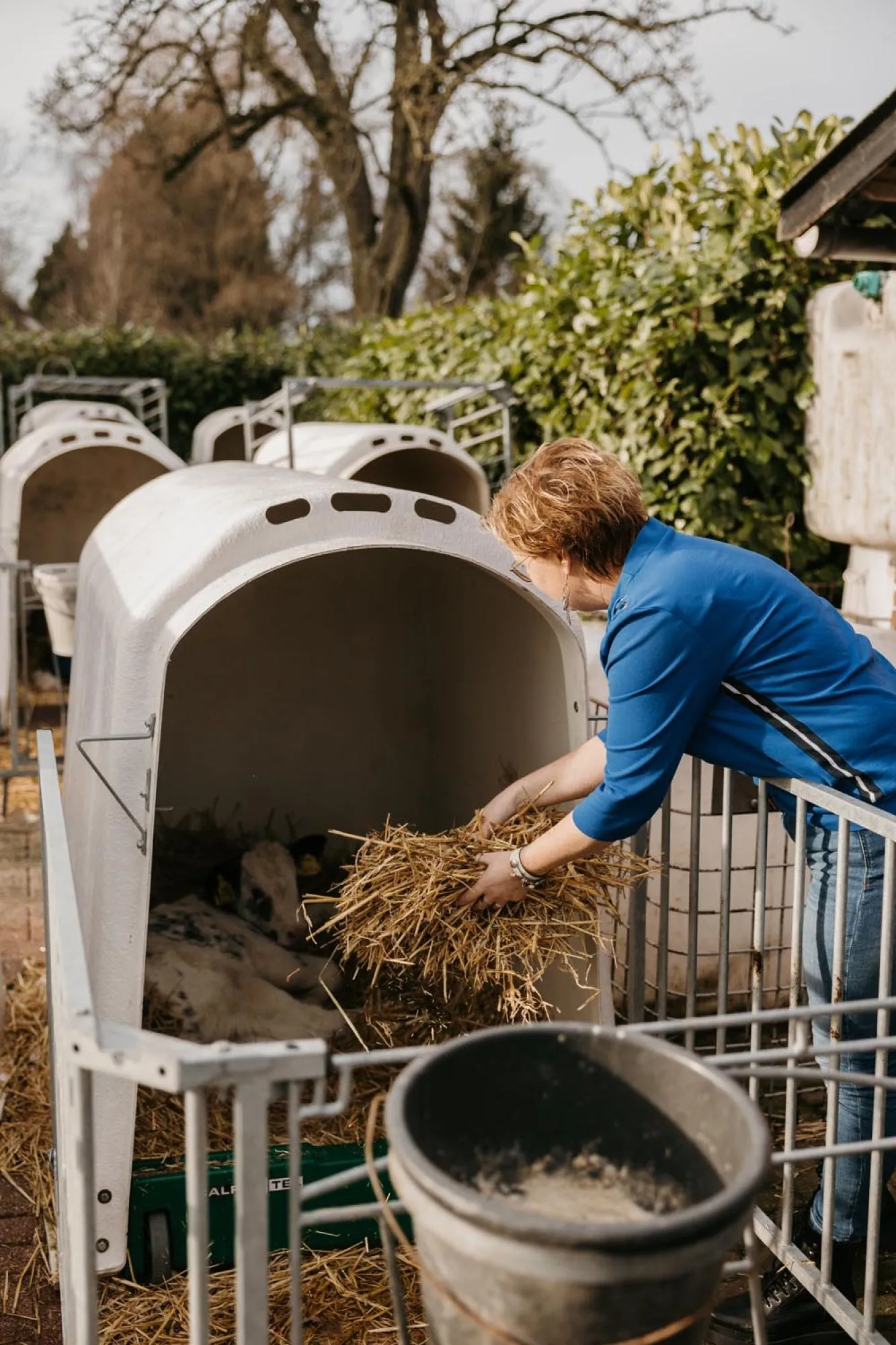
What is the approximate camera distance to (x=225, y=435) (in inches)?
528

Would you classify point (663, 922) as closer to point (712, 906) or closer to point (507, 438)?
point (712, 906)

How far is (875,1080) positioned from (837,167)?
465cm

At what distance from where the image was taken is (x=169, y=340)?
18.1 meters

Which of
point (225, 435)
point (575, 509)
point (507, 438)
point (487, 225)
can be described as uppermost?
point (487, 225)

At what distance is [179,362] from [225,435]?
4.71 metres

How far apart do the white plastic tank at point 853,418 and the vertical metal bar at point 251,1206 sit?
585 cm

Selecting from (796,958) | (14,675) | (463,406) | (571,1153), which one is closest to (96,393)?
(463,406)

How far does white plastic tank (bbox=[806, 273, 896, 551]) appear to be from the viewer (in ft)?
21.9

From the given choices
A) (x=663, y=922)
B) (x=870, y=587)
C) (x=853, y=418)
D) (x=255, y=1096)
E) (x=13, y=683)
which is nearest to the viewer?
(x=255, y=1096)

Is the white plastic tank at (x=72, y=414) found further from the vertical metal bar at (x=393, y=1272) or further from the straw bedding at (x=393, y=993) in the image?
the vertical metal bar at (x=393, y=1272)

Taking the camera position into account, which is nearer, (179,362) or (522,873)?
(522,873)

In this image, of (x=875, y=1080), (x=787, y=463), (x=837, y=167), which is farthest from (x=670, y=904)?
(x=787, y=463)

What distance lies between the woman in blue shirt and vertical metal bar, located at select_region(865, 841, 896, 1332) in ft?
0.46

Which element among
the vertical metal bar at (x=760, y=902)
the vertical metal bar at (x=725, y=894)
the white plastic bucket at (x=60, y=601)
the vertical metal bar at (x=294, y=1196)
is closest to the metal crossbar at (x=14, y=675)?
the white plastic bucket at (x=60, y=601)
